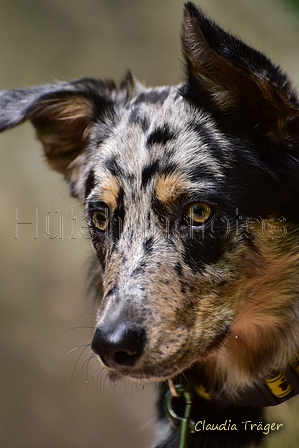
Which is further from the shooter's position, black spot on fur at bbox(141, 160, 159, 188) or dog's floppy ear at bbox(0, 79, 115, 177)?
dog's floppy ear at bbox(0, 79, 115, 177)

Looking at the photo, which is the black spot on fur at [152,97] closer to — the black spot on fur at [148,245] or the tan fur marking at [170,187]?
the tan fur marking at [170,187]

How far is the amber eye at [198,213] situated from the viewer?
1243 millimetres

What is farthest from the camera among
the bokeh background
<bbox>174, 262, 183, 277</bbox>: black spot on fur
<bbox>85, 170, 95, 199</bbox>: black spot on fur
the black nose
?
the bokeh background

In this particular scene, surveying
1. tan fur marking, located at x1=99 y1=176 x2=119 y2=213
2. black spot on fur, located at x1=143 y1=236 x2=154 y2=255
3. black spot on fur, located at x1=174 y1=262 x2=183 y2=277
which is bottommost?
black spot on fur, located at x1=174 y1=262 x2=183 y2=277

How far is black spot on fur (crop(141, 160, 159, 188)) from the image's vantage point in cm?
130

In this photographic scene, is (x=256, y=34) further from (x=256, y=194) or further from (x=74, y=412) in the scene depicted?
(x=74, y=412)

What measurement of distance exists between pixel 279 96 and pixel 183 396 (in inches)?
40.1

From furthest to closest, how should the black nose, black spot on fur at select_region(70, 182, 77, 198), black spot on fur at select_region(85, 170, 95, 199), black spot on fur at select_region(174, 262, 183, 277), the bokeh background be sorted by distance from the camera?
the bokeh background
black spot on fur at select_region(70, 182, 77, 198)
black spot on fur at select_region(85, 170, 95, 199)
black spot on fur at select_region(174, 262, 183, 277)
the black nose

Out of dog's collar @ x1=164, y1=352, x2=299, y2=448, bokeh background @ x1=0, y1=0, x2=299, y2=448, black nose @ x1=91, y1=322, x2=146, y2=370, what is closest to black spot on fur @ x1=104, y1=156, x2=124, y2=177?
black nose @ x1=91, y1=322, x2=146, y2=370

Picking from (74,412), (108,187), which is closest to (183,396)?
(108,187)

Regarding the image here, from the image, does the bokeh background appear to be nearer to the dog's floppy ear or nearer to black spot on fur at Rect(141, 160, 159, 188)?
the dog's floppy ear

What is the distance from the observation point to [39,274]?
2850 mm

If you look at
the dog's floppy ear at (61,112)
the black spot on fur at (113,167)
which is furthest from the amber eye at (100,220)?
the dog's floppy ear at (61,112)

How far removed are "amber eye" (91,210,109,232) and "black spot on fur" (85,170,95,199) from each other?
0.33 ft
